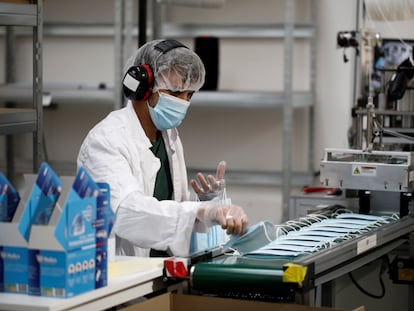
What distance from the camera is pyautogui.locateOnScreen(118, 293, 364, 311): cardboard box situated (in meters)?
1.88

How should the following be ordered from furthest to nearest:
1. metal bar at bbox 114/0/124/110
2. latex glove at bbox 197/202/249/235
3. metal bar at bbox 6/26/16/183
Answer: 1. metal bar at bbox 6/26/16/183
2. metal bar at bbox 114/0/124/110
3. latex glove at bbox 197/202/249/235

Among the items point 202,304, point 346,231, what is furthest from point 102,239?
point 346,231

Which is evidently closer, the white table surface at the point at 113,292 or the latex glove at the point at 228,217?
the white table surface at the point at 113,292

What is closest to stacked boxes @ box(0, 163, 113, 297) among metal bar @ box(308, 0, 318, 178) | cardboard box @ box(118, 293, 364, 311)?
cardboard box @ box(118, 293, 364, 311)

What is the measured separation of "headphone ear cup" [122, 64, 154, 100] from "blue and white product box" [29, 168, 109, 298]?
2.36 ft

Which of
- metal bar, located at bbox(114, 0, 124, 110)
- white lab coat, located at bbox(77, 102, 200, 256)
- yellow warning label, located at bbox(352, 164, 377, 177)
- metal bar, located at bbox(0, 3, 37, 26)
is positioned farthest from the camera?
metal bar, located at bbox(114, 0, 124, 110)

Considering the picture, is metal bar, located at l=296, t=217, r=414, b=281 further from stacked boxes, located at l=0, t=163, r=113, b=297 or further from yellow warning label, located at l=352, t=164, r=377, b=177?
stacked boxes, located at l=0, t=163, r=113, b=297

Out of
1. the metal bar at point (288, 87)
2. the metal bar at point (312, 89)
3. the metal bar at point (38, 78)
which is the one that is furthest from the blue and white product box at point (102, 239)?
the metal bar at point (312, 89)

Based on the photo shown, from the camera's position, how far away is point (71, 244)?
1637 millimetres

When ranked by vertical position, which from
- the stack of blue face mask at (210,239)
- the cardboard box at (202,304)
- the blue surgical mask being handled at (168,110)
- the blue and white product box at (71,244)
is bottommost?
the cardboard box at (202,304)

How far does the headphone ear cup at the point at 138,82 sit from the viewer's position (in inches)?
94.2

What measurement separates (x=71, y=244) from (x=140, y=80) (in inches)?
33.5

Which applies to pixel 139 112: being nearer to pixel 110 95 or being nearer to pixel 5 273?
pixel 5 273

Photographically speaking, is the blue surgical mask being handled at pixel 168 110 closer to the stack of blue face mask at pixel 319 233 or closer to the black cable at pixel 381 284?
the stack of blue face mask at pixel 319 233
